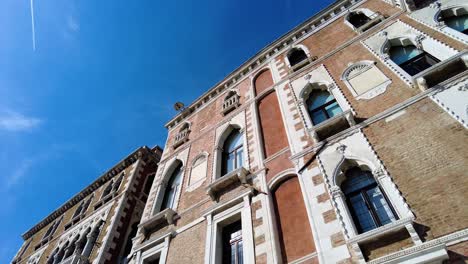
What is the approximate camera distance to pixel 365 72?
1025 cm

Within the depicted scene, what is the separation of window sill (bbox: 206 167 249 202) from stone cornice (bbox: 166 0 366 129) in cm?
744

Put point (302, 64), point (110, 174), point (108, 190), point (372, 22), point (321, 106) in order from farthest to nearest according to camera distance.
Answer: point (110, 174) → point (108, 190) → point (302, 64) → point (372, 22) → point (321, 106)

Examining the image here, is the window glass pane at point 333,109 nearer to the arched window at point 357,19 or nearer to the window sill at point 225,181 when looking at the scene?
the window sill at point 225,181

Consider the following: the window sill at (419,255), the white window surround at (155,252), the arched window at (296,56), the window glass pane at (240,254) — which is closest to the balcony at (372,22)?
the arched window at (296,56)

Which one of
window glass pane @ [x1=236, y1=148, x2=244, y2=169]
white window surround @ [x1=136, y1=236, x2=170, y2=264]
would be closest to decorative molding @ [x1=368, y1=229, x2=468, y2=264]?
window glass pane @ [x1=236, y1=148, x2=244, y2=169]

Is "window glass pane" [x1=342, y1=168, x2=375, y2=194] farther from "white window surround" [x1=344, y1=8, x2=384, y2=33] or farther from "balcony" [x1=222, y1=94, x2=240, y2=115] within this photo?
"balcony" [x1=222, y1=94, x2=240, y2=115]

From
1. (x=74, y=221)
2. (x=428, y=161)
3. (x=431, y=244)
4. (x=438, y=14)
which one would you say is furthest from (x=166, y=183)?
(x=438, y=14)

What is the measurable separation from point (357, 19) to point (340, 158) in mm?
8321

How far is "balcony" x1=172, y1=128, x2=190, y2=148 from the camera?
16062 mm

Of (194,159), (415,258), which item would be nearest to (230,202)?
(194,159)

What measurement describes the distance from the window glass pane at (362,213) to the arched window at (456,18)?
612 cm

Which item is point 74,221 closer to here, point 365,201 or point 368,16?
point 365,201

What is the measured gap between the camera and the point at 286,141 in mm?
10508

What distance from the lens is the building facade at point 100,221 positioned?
15.8 metres
